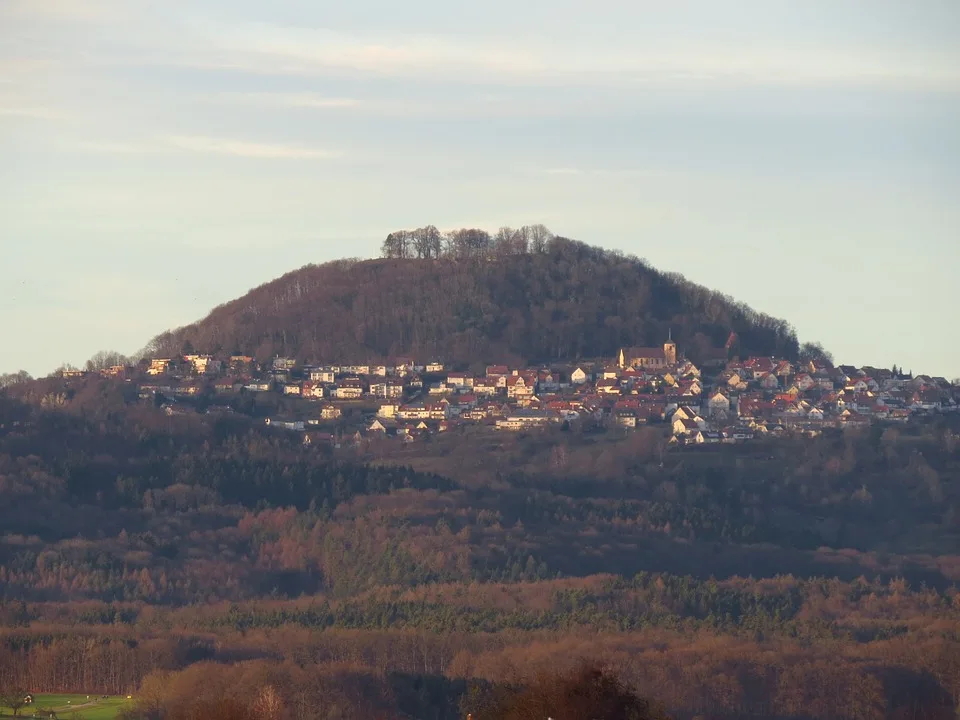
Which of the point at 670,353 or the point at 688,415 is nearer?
the point at 688,415

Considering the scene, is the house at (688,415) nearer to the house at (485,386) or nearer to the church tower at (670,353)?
the house at (485,386)

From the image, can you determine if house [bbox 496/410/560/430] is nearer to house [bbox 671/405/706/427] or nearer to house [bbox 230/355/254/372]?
house [bbox 671/405/706/427]

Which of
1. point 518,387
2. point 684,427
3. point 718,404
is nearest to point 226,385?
point 518,387

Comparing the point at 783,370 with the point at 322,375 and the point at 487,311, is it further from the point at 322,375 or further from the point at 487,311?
the point at 322,375

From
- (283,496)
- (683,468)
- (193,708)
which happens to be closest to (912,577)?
(683,468)

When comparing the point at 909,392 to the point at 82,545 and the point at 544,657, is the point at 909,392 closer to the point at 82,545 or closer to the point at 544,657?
the point at 82,545
